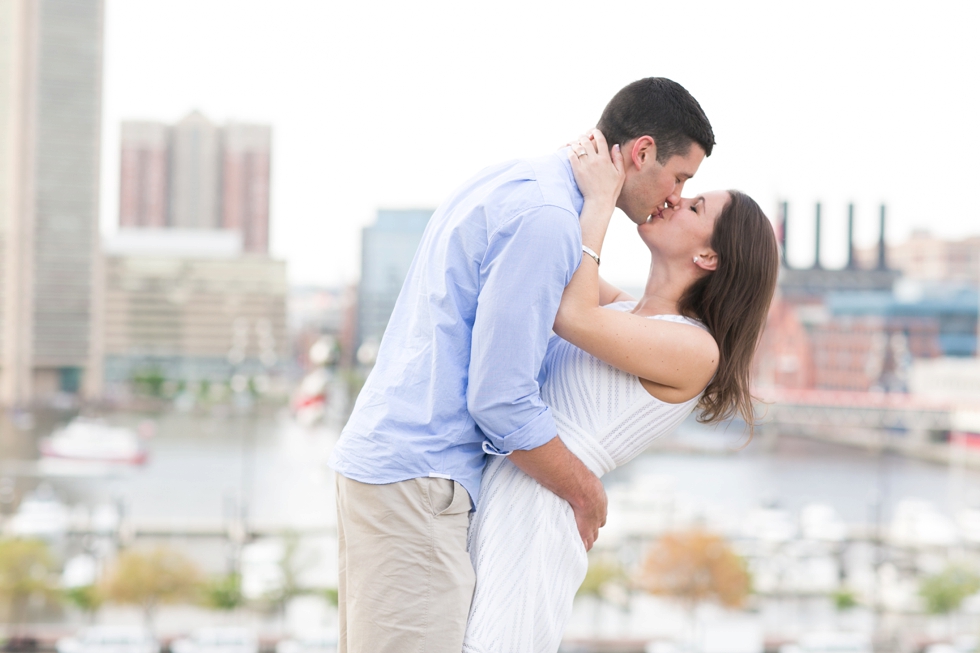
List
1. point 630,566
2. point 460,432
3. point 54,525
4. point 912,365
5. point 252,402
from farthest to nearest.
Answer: point 912,365, point 252,402, point 54,525, point 630,566, point 460,432

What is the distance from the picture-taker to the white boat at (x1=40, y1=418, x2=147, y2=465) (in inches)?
712

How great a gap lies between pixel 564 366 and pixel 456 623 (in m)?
0.24

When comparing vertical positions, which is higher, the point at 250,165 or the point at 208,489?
the point at 250,165


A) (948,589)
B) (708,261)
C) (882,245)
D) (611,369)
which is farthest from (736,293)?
(882,245)

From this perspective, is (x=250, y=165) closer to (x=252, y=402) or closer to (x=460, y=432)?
(x=252, y=402)

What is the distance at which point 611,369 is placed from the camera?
2.52 feet

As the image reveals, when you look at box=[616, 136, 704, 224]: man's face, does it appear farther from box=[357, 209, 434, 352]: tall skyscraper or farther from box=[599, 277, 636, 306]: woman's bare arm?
box=[357, 209, 434, 352]: tall skyscraper

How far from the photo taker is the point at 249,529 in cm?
1385

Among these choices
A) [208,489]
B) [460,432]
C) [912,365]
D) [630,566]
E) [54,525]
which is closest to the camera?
[460,432]

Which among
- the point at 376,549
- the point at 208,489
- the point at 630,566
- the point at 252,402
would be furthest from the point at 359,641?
the point at 252,402

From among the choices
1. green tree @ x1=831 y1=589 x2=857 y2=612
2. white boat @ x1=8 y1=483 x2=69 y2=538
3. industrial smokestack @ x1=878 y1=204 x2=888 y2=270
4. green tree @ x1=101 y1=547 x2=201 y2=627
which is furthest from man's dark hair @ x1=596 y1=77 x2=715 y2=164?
industrial smokestack @ x1=878 y1=204 x2=888 y2=270

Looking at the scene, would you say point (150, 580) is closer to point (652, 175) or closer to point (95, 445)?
point (652, 175)

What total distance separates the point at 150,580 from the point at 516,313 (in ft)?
29.2

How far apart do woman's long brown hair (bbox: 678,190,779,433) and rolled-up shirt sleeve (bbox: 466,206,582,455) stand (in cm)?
19
